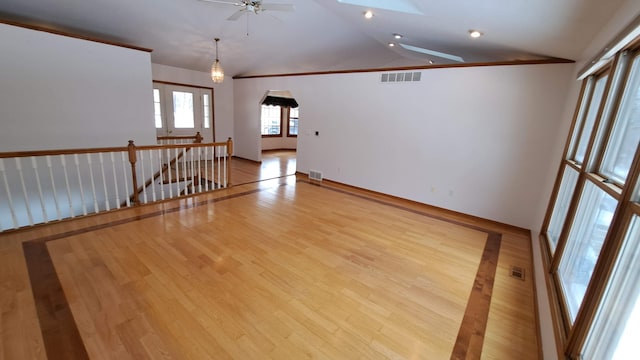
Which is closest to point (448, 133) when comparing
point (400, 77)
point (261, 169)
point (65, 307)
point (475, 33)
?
point (400, 77)

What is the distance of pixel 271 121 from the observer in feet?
37.3

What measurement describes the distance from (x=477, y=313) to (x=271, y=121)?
1037 centimetres

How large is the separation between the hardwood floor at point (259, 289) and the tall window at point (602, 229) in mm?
557

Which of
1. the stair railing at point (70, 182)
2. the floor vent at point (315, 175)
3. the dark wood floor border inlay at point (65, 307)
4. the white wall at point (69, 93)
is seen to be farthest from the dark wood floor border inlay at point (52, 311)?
the floor vent at point (315, 175)

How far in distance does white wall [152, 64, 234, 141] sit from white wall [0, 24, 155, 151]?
8.20 ft

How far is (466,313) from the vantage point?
7.50 ft

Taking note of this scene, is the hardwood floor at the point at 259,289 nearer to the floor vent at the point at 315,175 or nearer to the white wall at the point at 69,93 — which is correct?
the white wall at the point at 69,93

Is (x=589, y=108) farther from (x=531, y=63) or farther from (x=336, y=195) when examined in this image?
(x=336, y=195)

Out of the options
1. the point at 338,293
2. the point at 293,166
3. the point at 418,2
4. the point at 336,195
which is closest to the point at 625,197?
the point at 338,293

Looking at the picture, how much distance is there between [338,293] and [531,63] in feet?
13.3

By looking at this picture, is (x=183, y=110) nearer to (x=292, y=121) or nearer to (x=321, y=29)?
(x=321, y=29)

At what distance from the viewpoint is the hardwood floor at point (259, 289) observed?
1.85 metres

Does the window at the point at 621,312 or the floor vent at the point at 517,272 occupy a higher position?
the window at the point at 621,312

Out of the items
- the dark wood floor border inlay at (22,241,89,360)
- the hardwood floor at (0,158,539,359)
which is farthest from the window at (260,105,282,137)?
the dark wood floor border inlay at (22,241,89,360)
